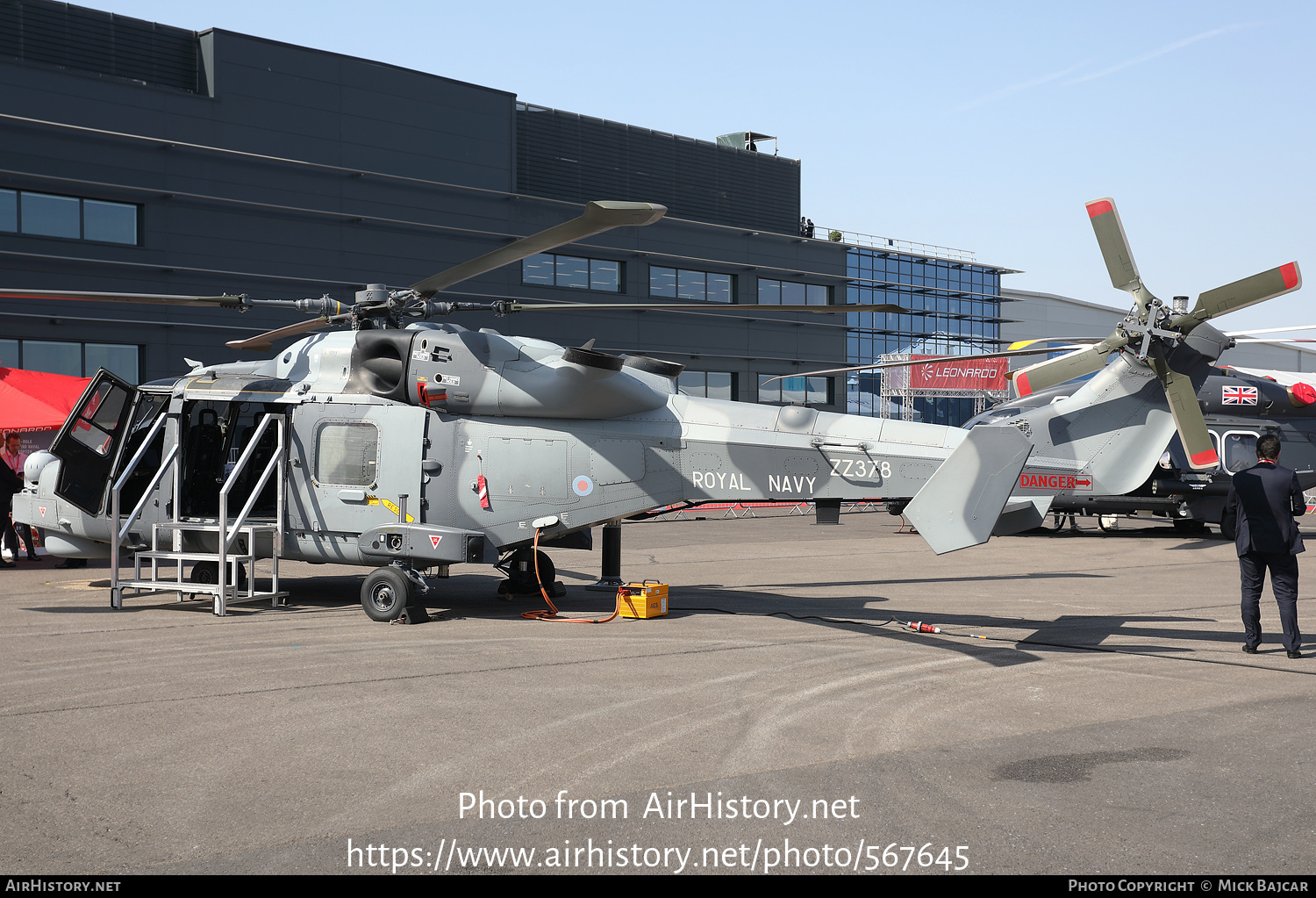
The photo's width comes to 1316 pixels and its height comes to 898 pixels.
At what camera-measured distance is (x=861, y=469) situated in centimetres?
1107

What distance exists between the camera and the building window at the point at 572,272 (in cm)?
3581

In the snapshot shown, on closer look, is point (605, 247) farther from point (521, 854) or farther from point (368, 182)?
point (521, 854)

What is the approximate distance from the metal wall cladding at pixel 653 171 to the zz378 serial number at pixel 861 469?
25885 mm

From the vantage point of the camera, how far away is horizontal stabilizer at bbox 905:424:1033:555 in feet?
28.5

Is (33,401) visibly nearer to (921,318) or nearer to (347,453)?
(347,453)

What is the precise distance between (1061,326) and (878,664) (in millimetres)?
68061

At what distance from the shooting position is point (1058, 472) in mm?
10094

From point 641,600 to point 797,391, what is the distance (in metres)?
34.0

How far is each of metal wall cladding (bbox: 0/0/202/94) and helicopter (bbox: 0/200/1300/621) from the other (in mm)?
20549

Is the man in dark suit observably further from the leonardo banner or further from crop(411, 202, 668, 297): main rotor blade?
the leonardo banner

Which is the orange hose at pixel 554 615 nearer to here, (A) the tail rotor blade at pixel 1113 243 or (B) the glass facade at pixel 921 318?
(A) the tail rotor blade at pixel 1113 243

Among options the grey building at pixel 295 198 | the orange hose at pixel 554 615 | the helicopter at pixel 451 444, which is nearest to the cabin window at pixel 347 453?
the helicopter at pixel 451 444

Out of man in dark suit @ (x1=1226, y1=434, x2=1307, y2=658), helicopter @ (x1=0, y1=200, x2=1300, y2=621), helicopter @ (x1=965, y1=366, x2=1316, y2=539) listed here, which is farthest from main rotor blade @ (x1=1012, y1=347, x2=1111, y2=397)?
helicopter @ (x1=965, y1=366, x2=1316, y2=539)

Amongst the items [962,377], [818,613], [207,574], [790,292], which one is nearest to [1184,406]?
[818,613]
